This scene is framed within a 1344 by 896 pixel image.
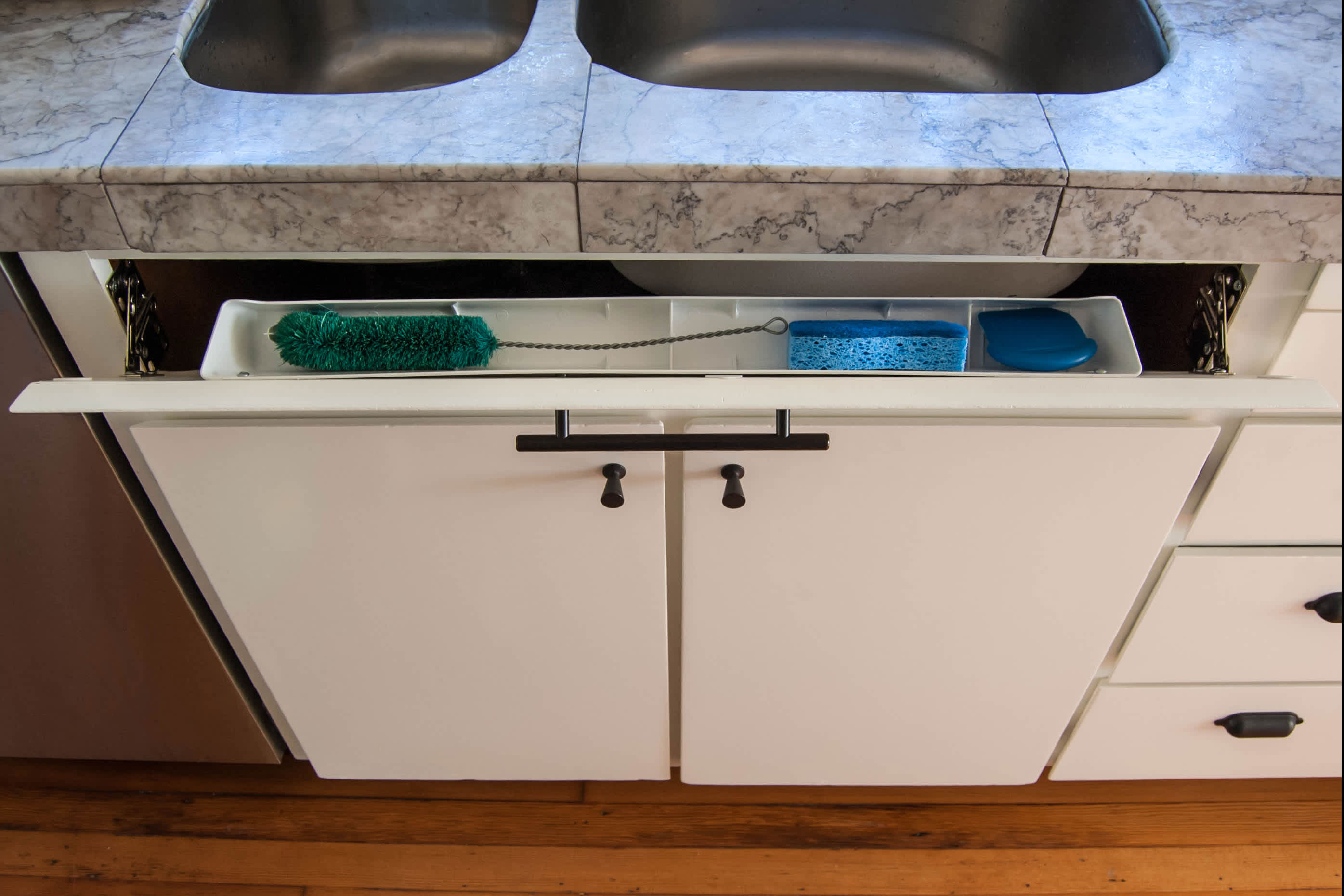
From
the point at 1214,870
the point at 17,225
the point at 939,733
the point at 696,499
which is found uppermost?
the point at 17,225

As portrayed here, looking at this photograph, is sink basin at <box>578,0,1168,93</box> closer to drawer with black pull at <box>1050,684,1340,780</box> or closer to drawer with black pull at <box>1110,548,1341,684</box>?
drawer with black pull at <box>1110,548,1341,684</box>

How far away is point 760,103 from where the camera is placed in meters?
0.57

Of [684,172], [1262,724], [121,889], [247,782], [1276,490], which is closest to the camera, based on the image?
[684,172]

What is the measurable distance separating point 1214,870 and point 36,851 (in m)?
1.59

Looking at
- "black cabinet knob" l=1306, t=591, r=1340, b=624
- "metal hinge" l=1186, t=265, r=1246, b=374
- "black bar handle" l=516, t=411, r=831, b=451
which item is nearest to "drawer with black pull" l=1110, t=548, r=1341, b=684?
"black cabinet knob" l=1306, t=591, r=1340, b=624

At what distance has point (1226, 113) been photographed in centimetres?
56

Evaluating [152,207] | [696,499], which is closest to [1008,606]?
[696,499]

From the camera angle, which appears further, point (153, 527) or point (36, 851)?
point (36, 851)

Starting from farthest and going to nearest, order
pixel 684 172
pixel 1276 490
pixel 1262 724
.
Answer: pixel 1262 724, pixel 1276 490, pixel 684 172

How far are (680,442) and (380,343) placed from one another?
24 cm

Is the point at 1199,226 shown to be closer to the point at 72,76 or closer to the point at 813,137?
the point at 813,137

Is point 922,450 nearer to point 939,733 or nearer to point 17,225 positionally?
point 939,733

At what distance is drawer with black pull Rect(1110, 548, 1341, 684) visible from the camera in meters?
0.69

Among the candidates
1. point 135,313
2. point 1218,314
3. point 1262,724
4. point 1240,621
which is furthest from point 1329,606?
point 135,313
